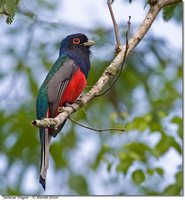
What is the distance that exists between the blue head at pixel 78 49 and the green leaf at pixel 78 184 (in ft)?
9.29

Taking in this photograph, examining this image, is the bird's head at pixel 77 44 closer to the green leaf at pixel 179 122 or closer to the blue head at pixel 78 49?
the blue head at pixel 78 49

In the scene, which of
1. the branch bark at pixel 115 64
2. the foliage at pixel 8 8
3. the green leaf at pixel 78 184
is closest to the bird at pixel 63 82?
the branch bark at pixel 115 64

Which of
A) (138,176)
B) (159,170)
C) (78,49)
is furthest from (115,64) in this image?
(159,170)

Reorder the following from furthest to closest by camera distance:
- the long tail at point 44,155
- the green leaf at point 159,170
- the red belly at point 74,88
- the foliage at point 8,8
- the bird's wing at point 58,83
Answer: the green leaf at point 159,170 → the red belly at point 74,88 → the bird's wing at point 58,83 → the foliage at point 8,8 → the long tail at point 44,155

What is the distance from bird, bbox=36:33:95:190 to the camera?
18.2 ft

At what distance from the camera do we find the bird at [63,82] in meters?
5.54

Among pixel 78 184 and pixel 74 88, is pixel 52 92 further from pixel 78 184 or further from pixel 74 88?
pixel 78 184

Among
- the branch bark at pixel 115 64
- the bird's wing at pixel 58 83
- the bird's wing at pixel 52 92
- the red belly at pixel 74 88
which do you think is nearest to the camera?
the branch bark at pixel 115 64

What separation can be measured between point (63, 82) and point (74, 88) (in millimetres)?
111

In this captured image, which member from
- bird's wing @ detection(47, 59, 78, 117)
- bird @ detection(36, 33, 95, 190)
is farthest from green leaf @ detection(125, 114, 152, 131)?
bird's wing @ detection(47, 59, 78, 117)

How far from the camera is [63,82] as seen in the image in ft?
19.9

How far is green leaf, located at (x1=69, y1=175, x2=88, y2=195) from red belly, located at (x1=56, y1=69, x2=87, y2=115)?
121 inches

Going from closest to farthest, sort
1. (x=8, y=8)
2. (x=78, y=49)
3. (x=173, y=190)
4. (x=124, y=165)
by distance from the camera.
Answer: (x=8, y=8) → (x=78, y=49) → (x=173, y=190) → (x=124, y=165)

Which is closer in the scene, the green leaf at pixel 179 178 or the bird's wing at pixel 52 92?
the bird's wing at pixel 52 92
